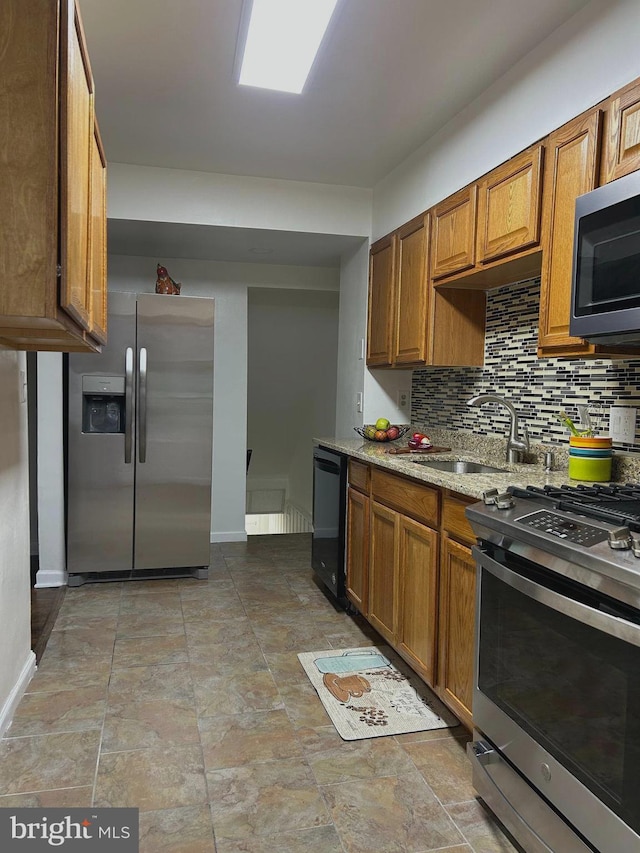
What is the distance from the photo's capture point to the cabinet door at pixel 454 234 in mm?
2760

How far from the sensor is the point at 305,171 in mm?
3689

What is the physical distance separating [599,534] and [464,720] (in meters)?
0.95

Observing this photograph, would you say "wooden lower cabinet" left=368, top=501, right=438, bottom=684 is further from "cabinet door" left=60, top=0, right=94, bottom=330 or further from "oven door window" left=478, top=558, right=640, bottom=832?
"cabinet door" left=60, top=0, right=94, bottom=330

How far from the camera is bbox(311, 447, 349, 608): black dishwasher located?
11.0 ft

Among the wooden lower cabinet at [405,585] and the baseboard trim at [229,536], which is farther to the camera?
the baseboard trim at [229,536]

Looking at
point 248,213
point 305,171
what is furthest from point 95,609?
point 305,171

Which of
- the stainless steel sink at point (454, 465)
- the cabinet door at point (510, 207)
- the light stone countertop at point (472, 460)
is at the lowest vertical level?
the stainless steel sink at point (454, 465)

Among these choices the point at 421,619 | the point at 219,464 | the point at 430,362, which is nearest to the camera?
the point at 421,619

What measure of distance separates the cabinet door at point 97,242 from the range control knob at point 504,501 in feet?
4.52

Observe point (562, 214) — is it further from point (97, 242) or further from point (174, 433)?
point (174, 433)

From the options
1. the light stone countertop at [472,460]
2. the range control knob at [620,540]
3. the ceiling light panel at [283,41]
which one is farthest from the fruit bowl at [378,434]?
the range control knob at [620,540]

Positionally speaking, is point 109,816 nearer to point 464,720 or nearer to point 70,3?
point 464,720

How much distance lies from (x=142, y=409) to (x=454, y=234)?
6.86 ft

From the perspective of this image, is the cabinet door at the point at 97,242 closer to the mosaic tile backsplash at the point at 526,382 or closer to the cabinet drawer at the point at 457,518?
the cabinet drawer at the point at 457,518
